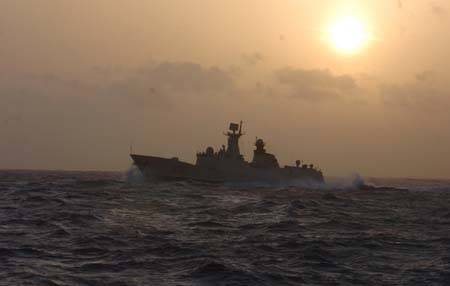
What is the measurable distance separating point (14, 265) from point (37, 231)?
6.11 m

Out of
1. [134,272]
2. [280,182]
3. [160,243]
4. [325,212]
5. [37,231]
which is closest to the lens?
[134,272]

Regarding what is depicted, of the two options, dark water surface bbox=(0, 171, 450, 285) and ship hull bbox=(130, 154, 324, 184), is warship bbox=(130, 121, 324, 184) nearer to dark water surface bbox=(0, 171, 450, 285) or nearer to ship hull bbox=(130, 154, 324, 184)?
ship hull bbox=(130, 154, 324, 184)

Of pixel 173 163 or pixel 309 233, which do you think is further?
pixel 173 163

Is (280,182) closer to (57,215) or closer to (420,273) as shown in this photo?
(57,215)

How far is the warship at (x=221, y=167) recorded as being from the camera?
69.1 m

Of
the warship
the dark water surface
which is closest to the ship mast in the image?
the warship

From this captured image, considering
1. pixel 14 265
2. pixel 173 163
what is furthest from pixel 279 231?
pixel 173 163

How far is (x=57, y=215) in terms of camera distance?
80.9ft

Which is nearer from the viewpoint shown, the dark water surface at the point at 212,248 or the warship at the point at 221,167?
the dark water surface at the point at 212,248

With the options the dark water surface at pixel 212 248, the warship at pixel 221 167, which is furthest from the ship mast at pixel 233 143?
the dark water surface at pixel 212 248

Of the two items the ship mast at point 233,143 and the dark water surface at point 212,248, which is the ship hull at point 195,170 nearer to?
the ship mast at point 233,143

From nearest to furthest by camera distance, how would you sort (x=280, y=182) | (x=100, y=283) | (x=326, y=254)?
1. (x=100, y=283)
2. (x=326, y=254)
3. (x=280, y=182)

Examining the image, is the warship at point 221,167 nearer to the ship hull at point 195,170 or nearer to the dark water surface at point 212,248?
the ship hull at point 195,170

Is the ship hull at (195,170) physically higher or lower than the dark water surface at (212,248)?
higher
